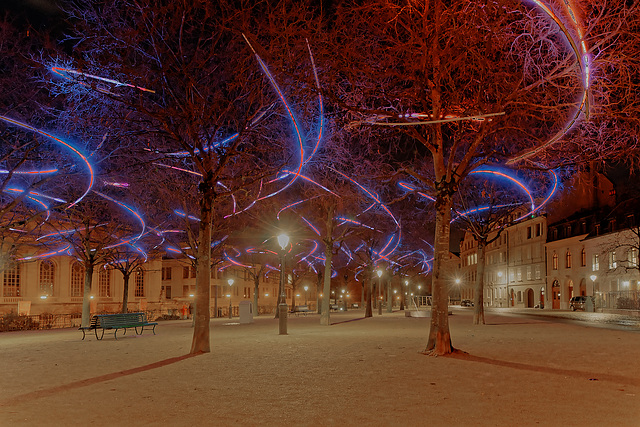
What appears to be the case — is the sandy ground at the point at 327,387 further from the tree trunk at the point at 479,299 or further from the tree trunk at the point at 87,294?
the tree trunk at the point at 87,294

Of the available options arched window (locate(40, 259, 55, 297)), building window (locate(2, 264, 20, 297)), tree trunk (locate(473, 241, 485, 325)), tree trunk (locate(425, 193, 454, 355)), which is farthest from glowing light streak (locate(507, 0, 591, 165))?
arched window (locate(40, 259, 55, 297))

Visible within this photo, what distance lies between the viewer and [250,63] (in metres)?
15.4

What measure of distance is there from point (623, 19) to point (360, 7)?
5146 millimetres

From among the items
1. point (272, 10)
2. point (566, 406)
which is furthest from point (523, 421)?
point (272, 10)

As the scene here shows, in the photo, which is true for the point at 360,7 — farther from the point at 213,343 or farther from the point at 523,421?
the point at 213,343

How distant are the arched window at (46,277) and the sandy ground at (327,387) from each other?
39610 millimetres

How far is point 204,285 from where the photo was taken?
15.1m

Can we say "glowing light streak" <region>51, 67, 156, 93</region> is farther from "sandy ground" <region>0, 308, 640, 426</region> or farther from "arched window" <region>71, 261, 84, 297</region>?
"arched window" <region>71, 261, 84, 297</region>

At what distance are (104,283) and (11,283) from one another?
11.2 meters

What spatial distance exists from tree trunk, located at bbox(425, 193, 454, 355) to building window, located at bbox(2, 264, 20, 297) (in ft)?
144

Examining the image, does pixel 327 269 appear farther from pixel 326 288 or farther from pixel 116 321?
pixel 116 321

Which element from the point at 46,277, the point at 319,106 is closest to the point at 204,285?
the point at 319,106

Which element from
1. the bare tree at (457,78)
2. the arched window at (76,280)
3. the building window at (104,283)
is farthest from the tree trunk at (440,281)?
the building window at (104,283)

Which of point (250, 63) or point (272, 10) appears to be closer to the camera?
point (272, 10)
